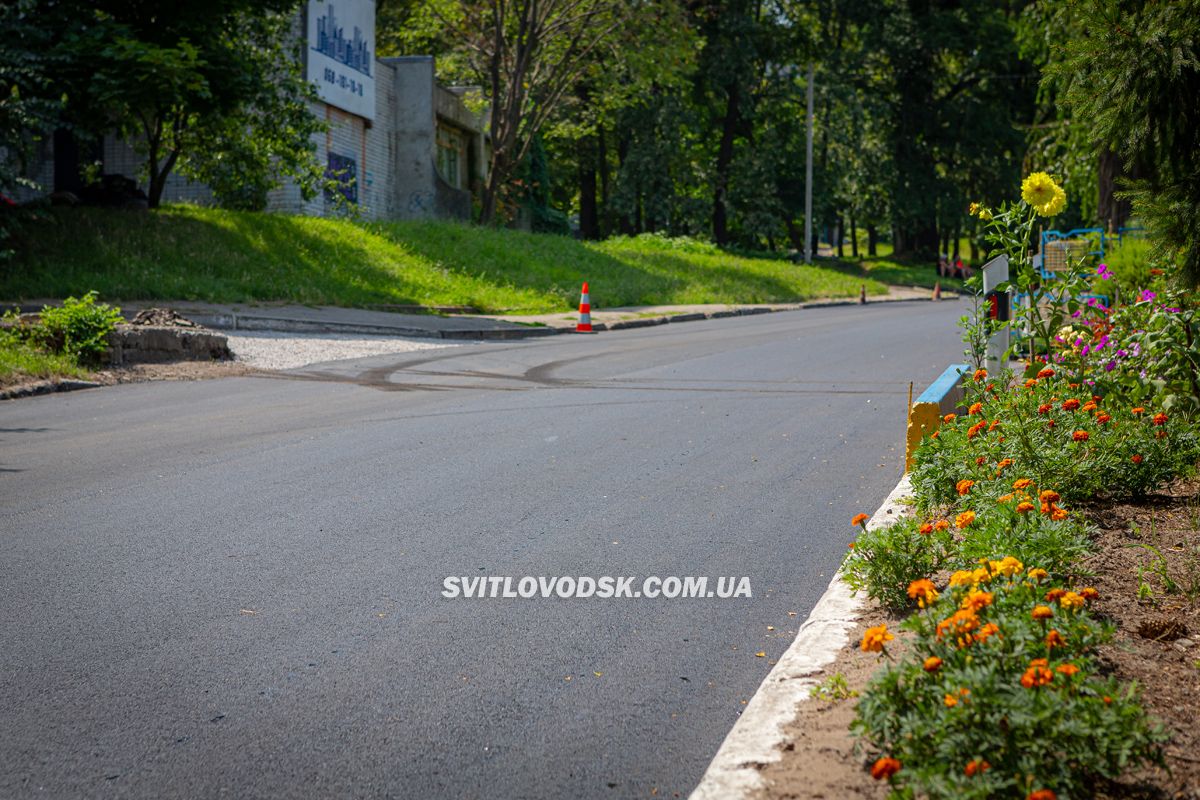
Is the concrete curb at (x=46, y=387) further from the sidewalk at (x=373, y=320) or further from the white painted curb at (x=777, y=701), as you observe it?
the white painted curb at (x=777, y=701)

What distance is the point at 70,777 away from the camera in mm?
3584

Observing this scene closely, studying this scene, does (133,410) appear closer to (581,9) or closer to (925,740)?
(925,740)

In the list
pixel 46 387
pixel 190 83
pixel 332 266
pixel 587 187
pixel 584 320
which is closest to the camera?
pixel 46 387

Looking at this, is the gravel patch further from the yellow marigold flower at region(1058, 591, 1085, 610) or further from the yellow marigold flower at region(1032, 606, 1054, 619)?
the yellow marigold flower at region(1032, 606, 1054, 619)

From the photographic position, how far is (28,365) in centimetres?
1274

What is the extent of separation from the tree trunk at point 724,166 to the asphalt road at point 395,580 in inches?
1698

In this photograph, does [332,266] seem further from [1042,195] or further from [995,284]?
[1042,195]

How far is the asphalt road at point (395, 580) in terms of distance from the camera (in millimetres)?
3752

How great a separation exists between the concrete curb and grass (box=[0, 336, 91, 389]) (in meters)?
0.14

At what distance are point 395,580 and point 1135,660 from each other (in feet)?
10.3

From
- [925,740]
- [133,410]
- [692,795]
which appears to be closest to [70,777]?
[692,795]

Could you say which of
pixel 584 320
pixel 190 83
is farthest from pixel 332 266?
pixel 584 320

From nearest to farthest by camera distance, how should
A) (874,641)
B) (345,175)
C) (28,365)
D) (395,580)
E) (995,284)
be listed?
1. (874,641)
2. (395,580)
3. (995,284)
4. (28,365)
5. (345,175)

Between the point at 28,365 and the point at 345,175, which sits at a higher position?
the point at 345,175
